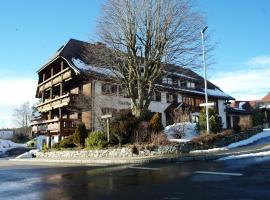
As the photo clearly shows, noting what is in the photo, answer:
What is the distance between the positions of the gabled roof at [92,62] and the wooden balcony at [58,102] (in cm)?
279

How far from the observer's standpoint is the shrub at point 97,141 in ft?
81.8

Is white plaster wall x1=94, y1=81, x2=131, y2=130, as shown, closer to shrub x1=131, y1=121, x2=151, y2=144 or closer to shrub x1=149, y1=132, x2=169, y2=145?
shrub x1=131, y1=121, x2=151, y2=144

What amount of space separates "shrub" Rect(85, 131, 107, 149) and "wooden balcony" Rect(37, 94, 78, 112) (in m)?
11.1

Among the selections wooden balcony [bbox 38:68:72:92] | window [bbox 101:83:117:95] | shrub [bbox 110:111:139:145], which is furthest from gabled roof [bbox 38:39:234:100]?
shrub [bbox 110:111:139:145]

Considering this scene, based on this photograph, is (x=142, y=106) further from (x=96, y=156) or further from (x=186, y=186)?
(x=186, y=186)

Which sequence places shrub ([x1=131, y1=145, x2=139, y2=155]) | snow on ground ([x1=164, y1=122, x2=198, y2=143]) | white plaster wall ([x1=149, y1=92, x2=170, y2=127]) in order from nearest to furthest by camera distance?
shrub ([x1=131, y1=145, x2=139, y2=155])
snow on ground ([x1=164, y1=122, x2=198, y2=143])
white plaster wall ([x1=149, y1=92, x2=170, y2=127])

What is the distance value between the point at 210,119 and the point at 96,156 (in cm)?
936

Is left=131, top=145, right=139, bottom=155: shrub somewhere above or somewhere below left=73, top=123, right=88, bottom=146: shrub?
below

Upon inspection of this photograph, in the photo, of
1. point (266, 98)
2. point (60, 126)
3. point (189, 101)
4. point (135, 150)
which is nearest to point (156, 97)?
point (189, 101)

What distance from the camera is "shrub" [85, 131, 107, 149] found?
24944mm

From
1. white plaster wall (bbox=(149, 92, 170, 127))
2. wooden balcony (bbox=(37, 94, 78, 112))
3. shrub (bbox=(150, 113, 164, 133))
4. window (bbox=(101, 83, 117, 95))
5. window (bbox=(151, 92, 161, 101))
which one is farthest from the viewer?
white plaster wall (bbox=(149, 92, 170, 127))

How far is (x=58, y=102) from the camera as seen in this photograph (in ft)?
132

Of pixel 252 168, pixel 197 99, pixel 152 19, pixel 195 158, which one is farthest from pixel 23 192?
pixel 197 99

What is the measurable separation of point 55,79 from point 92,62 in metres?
15.9
